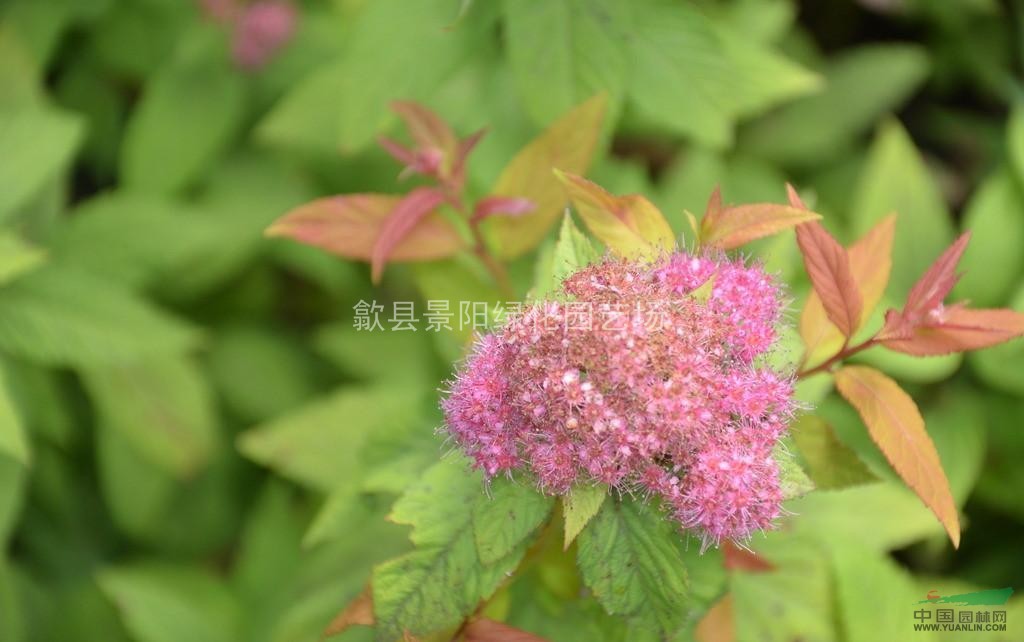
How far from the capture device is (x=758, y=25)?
2.45 meters

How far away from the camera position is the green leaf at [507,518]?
109 cm

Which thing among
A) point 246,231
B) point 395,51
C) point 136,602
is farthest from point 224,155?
point 136,602

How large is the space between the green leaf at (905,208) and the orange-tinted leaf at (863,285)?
86 cm

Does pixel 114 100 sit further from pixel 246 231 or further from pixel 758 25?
pixel 758 25

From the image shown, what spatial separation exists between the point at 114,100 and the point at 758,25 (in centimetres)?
197

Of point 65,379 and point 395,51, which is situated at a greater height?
point 395,51

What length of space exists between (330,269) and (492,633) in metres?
1.47

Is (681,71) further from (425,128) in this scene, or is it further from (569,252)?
(569,252)

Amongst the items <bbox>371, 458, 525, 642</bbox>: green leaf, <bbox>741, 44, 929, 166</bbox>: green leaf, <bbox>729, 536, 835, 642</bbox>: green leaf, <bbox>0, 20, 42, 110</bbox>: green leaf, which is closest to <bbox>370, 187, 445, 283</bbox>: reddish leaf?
<bbox>371, 458, 525, 642</bbox>: green leaf

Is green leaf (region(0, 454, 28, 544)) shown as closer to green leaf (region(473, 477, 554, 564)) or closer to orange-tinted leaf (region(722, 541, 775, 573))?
green leaf (region(473, 477, 554, 564))

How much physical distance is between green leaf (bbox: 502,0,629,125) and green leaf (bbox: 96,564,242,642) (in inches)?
58.5

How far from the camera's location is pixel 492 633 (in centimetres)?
118

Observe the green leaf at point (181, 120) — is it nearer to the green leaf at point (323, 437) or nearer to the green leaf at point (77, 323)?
the green leaf at point (77, 323)

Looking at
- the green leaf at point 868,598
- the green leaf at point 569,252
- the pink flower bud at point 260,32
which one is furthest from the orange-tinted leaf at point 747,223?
the pink flower bud at point 260,32
